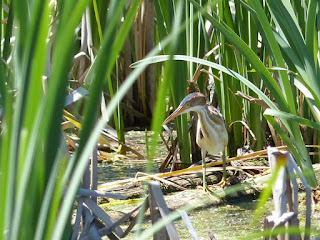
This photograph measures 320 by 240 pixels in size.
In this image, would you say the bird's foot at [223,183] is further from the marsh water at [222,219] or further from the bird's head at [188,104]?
the bird's head at [188,104]

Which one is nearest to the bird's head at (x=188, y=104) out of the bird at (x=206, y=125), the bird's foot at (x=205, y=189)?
the bird at (x=206, y=125)

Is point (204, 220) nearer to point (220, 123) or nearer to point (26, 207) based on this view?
point (220, 123)

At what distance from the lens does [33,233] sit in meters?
0.82

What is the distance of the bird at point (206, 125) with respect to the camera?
3.00m

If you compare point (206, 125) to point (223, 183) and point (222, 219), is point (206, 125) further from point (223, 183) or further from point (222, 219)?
point (222, 219)

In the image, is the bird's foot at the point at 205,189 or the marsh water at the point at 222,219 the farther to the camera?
the bird's foot at the point at 205,189

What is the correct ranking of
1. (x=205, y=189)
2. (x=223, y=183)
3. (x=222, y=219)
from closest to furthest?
(x=222, y=219) < (x=205, y=189) < (x=223, y=183)

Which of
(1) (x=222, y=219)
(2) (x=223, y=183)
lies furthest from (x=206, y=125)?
(1) (x=222, y=219)

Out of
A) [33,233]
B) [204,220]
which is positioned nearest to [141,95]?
[204,220]

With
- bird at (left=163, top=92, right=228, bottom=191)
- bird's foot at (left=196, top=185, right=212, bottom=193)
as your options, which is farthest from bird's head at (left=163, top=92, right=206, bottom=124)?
bird's foot at (left=196, top=185, right=212, bottom=193)

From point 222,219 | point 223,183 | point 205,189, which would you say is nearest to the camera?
point 222,219

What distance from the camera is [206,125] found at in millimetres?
3121

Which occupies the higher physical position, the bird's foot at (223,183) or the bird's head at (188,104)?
the bird's head at (188,104)

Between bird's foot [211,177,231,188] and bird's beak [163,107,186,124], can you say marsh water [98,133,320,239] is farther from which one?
bird's beak [163,107,186,124]
